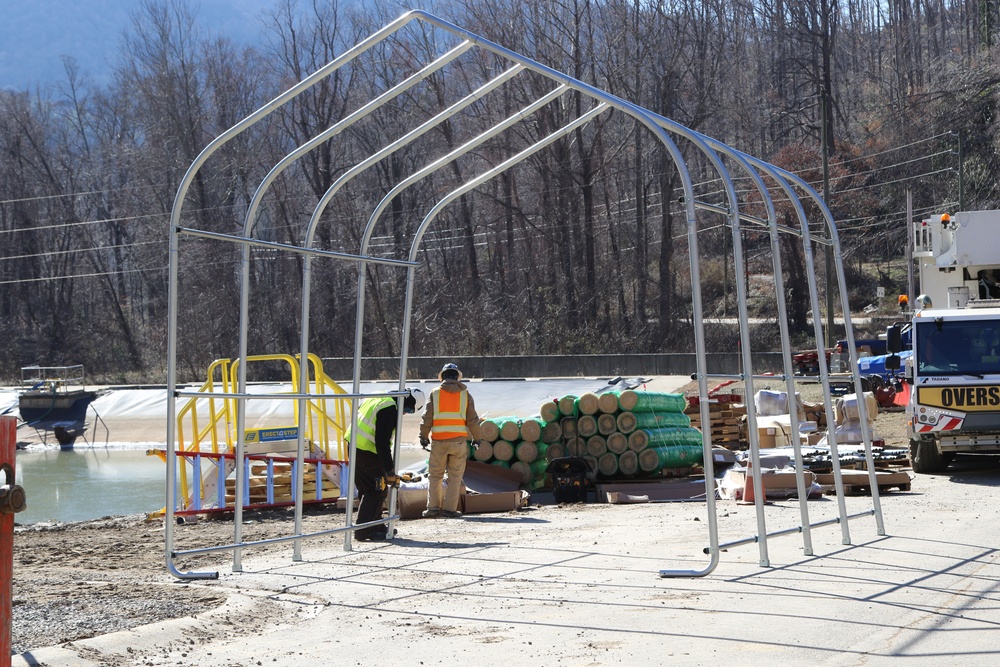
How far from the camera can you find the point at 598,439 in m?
16.6

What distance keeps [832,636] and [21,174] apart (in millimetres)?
72482

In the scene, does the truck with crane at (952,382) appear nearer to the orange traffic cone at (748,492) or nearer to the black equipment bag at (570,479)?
the orange traffic cone at (748,492)

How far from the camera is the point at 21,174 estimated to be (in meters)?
70.1

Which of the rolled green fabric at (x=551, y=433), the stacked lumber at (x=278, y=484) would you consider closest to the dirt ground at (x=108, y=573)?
the stacked lumber at (x=278, y=484)

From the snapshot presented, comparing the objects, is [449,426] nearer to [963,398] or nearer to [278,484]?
[278,484]

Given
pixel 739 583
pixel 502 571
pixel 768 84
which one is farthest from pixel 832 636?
pixel 768 84

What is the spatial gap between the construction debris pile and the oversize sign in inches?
135

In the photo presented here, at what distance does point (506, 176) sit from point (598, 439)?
125ft

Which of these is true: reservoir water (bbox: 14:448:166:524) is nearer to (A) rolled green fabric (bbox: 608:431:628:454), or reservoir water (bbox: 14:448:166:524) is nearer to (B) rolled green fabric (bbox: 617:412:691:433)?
(A) rolled green fabric (bbox: 608:431:628:454)

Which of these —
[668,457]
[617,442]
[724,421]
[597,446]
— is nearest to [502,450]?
[597,446]

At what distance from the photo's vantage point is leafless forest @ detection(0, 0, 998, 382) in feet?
162

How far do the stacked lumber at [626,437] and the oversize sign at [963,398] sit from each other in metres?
3.41

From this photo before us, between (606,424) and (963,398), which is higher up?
(963,398)

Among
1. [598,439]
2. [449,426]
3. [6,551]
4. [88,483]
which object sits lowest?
[88,483]
